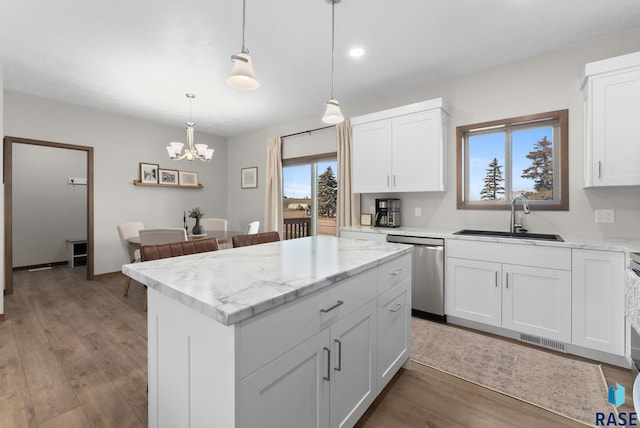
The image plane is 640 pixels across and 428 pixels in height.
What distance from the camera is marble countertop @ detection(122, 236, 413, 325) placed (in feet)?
3.10

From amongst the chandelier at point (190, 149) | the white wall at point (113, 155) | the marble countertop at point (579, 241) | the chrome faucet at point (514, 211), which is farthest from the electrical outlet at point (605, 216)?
the white wall at point (113, 155)

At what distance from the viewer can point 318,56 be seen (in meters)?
2.89

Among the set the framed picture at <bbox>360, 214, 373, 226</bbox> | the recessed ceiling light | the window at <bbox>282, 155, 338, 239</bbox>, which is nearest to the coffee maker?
the framed picture at <bbox>360, 214, 373, 226</bbox>

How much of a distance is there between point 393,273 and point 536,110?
2403 millimetres

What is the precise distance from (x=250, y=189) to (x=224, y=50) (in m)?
3.24

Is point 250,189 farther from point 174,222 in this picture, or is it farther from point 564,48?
point 564,48

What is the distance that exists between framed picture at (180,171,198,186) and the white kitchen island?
440 cm

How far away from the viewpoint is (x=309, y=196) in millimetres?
4973

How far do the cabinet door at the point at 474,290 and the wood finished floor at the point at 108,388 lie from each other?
796 millimetres

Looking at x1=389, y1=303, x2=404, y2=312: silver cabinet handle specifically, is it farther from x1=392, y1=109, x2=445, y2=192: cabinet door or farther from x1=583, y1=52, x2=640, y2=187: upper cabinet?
x1=583, y1=52, x2=640, y2=187: upper cabinet

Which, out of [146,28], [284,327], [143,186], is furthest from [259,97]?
[284,327]

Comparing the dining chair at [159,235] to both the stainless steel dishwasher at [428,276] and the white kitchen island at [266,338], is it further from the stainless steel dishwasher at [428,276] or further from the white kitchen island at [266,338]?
the stainless steel dishwasher at [428,276]

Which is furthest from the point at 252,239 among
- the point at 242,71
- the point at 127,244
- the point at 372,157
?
the point at 127,244

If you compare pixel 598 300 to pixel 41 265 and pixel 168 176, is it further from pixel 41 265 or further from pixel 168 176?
pixel 41 265
